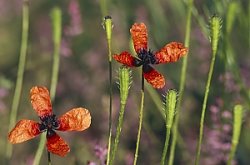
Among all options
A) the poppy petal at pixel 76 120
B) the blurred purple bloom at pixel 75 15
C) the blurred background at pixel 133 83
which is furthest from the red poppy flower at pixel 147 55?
the blurred purple bloom at pixel 75 15

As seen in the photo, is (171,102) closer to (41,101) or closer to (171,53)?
(171,53)

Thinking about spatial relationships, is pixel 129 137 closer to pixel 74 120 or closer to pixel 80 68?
pixel 80 68

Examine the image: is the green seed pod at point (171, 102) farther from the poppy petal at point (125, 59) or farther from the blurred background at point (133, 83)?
the blurred background at point (133, 83)

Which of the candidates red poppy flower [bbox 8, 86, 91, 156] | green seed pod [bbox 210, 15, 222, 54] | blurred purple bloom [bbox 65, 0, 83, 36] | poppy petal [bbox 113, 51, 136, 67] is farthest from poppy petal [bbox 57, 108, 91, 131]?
blurred purple bloom [bbox 65, 0, 83, 36]

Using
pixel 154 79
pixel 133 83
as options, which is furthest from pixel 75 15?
pixel 154 79

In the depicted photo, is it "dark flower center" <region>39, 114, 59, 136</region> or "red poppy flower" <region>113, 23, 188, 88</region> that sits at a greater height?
"red poppy flower" <region>113, 23, 188, 88</region>

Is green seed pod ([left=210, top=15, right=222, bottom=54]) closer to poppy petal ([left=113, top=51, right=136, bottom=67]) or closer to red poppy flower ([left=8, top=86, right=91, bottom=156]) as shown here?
poppy petal ([left=113, top=51, right=136, bottom=67])

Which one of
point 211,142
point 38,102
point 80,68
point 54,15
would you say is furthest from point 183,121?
point 38,102
